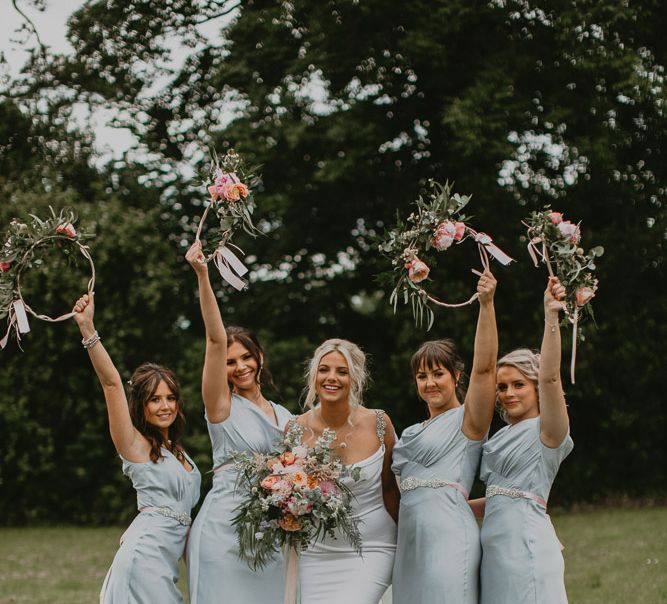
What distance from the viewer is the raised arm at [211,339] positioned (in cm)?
548

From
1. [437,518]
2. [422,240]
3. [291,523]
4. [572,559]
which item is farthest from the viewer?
[572,559]

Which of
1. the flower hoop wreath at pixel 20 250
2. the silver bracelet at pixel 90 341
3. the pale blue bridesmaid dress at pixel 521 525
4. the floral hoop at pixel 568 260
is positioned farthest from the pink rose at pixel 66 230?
the pale blue bridesmaid dress at pixel 521 525

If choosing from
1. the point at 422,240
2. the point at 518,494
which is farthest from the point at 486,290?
the point at 518,494

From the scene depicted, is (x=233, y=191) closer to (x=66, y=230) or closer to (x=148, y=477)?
(x=66, y=230)

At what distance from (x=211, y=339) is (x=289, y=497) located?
1071mm

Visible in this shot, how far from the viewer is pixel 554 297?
518cm

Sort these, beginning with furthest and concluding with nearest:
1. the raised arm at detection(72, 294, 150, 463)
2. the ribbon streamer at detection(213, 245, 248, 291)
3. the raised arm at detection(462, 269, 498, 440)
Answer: the ribbon streamer at detection(213, 245, 248, 291), the raised arm at detection(72, 294, 150, 463), the raised arm at detection(462, 269, 498, 440)

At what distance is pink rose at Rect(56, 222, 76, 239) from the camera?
5.84 meters

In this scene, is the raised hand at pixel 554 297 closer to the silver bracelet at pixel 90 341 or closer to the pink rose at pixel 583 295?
the pink rose at pixel 583 295

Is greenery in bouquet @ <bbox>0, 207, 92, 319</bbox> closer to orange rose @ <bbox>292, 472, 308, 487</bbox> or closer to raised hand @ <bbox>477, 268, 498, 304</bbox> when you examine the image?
orange rose @ <bbox>292, 472, 308, 487</bbox>

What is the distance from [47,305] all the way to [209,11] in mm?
5653

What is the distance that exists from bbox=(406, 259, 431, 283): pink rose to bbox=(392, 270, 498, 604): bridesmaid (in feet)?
1.40

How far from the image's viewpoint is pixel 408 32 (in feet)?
43.6

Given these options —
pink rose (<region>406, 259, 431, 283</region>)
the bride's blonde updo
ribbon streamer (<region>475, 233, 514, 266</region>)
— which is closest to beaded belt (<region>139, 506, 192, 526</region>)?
the bride's blonde updo
